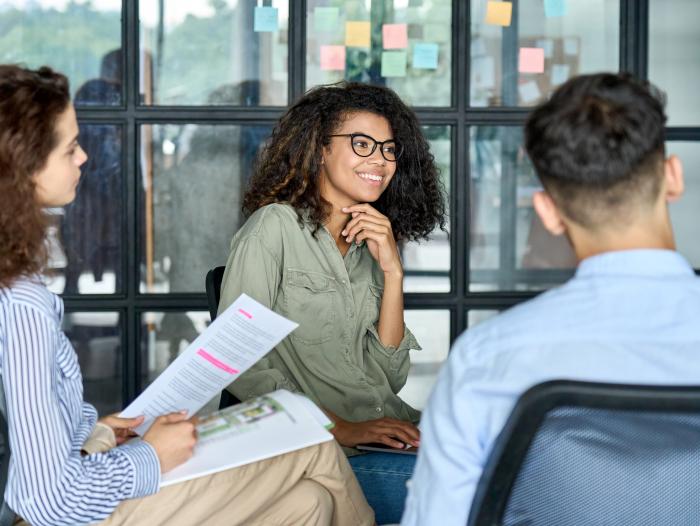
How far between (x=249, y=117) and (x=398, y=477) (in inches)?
68.6

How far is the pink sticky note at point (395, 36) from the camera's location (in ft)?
11.7

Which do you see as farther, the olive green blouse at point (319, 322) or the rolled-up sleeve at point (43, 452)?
the olive green blouse at point (319, 322)

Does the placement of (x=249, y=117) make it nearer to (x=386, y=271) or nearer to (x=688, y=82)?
(x=386, y=271)

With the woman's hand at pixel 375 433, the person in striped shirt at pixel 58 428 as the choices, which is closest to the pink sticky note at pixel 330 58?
the woman's hand at pixel 375 433

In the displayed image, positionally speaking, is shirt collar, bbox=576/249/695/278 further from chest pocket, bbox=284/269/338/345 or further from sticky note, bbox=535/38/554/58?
sticky note, bbox=535/38/554/58

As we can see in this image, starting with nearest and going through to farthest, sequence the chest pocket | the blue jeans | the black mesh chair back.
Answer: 1. the black mesh chair back
2. the blue jeans
3. the chest pocket

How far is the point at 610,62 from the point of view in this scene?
367 centimetres

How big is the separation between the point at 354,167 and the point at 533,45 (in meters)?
1.41

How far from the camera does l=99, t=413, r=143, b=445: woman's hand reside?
1755mm

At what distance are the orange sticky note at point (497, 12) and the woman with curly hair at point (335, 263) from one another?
1.09m

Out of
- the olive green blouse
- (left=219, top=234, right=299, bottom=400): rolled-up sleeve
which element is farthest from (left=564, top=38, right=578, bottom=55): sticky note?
(left=219, top=234, right=299, bottom=400): rolled-up sleeve

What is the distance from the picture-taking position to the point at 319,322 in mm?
2443

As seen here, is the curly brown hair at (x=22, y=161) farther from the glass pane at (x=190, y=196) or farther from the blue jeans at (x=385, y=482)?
the glass pane at (x=190, y=196)

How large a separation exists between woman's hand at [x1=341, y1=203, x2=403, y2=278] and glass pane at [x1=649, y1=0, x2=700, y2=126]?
1664 mm
